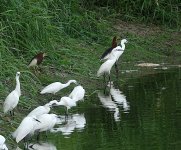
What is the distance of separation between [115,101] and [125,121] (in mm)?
2447

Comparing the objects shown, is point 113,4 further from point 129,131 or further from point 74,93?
point 129,131

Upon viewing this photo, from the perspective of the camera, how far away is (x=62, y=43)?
885 inches

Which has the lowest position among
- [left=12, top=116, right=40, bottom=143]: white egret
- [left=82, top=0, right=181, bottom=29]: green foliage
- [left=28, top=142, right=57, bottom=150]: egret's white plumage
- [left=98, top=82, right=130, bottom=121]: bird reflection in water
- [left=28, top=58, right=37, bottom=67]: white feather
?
[left=82, top=0, right=181, bottom=29]: green foliage

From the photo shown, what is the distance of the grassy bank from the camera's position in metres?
17.7

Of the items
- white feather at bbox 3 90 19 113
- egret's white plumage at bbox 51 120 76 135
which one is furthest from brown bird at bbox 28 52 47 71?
white feather at bbox 3 90 19 113

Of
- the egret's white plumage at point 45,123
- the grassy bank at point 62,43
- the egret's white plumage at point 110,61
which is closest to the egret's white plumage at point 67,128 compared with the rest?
the egret's white plumage at point 45,123

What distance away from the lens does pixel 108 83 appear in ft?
64.8

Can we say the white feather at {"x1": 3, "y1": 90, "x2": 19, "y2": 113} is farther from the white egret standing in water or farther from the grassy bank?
the white egret standing in water

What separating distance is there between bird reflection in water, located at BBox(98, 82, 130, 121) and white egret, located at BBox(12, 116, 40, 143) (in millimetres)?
2525

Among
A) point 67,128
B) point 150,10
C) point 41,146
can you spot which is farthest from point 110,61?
point 150,10

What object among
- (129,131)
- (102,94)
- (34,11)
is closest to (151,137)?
(129,131)

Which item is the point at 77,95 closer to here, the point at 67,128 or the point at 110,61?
the point at 67,128

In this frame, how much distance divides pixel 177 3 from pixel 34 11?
9.17m

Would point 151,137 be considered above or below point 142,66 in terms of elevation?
above
